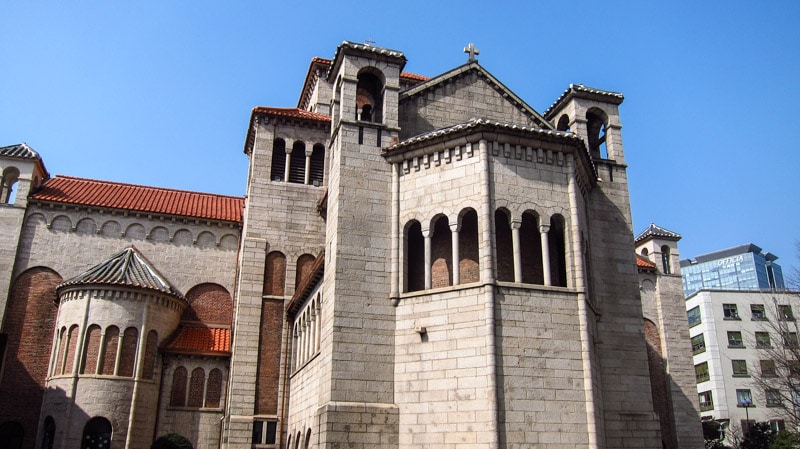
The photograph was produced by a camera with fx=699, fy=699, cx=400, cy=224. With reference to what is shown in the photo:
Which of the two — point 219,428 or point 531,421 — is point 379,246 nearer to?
point 531,421

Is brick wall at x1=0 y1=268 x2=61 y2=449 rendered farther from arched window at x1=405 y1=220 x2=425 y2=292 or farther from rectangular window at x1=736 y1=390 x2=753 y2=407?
rectangular window at x1=736 y1=390 x2=753 y2=407

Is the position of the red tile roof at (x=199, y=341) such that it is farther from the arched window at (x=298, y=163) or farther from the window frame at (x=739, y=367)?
the window frame at (x=739, y=367)

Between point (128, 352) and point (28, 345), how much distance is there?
547cm

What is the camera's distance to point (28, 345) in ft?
97.5

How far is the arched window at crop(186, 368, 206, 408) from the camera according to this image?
93.5 feet

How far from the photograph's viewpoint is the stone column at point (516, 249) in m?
18.5

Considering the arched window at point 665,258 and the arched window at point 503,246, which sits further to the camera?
the arched window at point 665,258

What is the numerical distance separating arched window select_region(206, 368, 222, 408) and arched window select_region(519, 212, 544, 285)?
15371mm

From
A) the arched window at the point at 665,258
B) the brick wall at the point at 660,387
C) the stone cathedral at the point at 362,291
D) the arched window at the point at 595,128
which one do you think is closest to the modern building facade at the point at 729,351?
the arched window at the point at 665,258

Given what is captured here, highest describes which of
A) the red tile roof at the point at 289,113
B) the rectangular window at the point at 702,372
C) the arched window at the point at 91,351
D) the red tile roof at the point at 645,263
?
the red tile roof at the point at 289,113

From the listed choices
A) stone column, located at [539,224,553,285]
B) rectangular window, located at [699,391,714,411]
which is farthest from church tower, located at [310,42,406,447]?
rectangular window, located at [699,391,714,411]

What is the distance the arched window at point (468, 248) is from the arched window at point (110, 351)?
51.5 ft

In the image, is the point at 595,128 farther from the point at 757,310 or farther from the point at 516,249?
the point at 757,310

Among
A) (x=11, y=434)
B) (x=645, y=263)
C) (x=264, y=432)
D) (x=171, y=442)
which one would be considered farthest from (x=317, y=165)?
(x=645, y=263)
